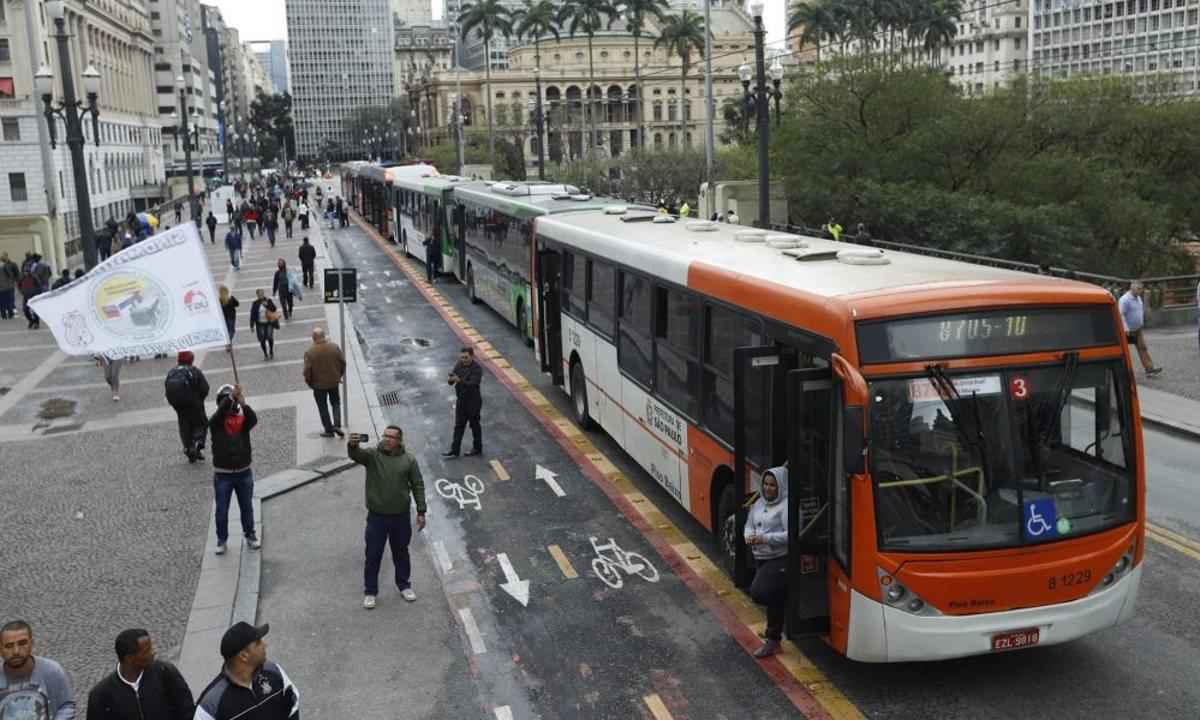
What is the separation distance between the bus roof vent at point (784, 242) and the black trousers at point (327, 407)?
24.4ft

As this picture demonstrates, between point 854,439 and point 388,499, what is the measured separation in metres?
4.71

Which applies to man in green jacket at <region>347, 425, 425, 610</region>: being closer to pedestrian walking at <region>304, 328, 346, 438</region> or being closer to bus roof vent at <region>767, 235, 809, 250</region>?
bus roof vent at <region>767, 235, 809, 250</region>

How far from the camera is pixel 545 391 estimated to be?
19406mm

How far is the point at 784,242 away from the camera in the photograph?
11586 mm

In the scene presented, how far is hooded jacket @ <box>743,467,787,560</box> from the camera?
8.55 m

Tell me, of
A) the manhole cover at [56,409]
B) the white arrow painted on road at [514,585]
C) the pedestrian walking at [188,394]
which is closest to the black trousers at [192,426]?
the pedestrian walking at [188,394]

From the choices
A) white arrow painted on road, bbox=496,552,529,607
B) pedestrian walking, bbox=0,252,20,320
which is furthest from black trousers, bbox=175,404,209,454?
pedestrian walking, bbox=0,252,20,320

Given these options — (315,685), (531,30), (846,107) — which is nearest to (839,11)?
(531,30)

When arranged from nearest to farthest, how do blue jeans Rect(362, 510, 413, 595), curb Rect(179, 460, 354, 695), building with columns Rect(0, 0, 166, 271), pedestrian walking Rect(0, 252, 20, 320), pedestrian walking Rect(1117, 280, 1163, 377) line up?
curb Rect(179, 460, 354, 695), blue jeans Rect(362, 510, 413, 595), pedestrian walking Rect(1117, 280, 1163, 377), pedestrian walking Rect(0, 252, 20, 320), building with columns Rect(0, 0, 166, 271)

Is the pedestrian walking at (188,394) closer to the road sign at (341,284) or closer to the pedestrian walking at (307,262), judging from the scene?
the road sign at (341,284)

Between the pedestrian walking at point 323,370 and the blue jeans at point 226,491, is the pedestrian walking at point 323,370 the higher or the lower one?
the higher one

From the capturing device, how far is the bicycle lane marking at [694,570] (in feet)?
27.6

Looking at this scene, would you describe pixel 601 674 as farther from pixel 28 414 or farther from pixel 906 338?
pixel 28 414

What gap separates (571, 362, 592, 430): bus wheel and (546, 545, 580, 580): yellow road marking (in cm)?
452
